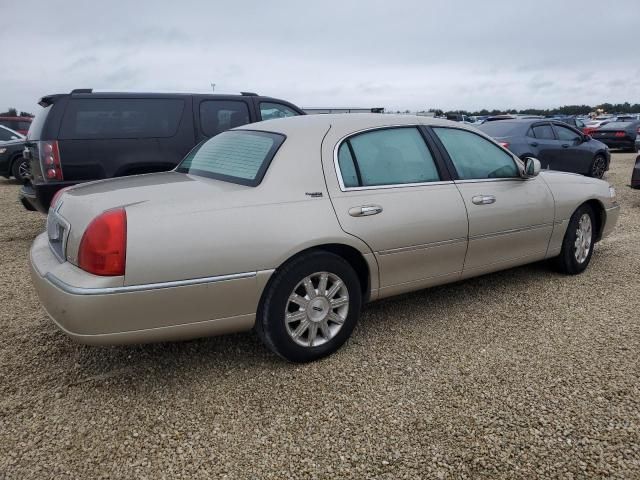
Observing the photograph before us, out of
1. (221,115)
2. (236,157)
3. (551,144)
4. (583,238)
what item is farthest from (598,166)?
(236,157)

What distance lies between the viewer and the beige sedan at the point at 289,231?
8.87ft

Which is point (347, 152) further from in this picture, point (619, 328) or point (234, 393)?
point (619, 328)

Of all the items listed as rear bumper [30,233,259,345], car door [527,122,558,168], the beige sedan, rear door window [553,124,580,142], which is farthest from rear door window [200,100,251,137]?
rear door window [553,124,580,142]

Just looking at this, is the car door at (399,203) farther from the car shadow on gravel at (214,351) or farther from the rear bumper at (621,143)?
the rear bumper at (621,143)

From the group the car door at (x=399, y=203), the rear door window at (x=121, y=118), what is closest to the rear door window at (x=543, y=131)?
the rear door window at (x=121, y=118)

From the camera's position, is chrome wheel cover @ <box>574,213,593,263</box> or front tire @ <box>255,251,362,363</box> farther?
chrome wheel cover @ <box>574,213,593,263</box>

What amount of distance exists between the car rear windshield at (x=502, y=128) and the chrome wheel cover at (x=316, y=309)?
8.12 meters

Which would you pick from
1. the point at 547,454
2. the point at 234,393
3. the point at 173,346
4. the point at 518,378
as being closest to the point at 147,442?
the point at 234,393

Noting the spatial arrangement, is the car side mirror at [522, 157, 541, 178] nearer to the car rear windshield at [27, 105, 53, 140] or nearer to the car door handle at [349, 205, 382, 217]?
the car door handle at [349, 205, 382, 217]

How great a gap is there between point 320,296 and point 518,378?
4.04ft

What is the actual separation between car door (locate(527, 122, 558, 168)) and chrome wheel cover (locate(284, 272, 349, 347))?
26.8 feet

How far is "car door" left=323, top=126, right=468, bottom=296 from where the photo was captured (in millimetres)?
3361

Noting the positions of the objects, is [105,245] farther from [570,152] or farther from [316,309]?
[570,152]

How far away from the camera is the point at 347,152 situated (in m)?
3.49
